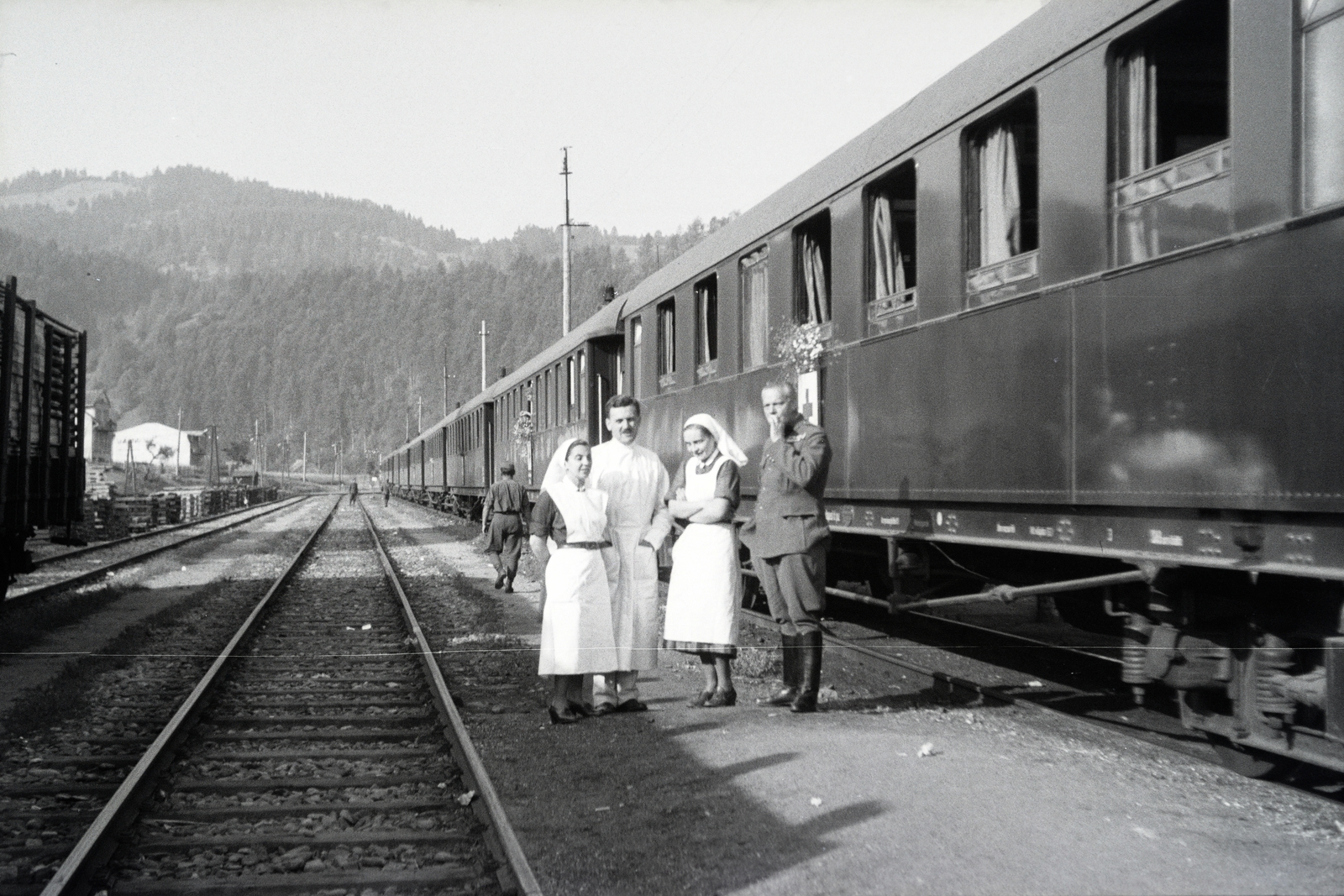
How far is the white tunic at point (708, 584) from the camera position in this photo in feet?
23.4

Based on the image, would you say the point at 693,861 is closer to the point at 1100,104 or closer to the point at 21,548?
the point at 1100,104

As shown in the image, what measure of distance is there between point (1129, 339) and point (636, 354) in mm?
9292

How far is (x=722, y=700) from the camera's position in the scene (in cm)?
739

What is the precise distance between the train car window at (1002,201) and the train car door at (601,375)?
9252 mm

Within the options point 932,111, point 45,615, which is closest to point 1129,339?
point 932,111

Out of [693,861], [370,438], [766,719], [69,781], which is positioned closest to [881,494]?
[766,719]

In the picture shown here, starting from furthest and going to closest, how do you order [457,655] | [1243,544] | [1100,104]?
1. [457,655]
2. [1100,104]
3. [1243,544]

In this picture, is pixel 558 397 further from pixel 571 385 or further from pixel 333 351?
pixel 333 351

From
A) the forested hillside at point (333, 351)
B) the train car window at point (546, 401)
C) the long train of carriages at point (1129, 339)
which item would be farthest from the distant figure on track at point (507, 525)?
the forested hillside at point (333, 351)

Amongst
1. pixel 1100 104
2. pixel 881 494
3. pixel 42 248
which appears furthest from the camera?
pixel 42 248

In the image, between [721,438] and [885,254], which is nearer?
[721,438]

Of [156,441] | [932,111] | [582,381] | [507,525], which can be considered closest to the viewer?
[932,111]

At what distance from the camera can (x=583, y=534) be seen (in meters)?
6.87

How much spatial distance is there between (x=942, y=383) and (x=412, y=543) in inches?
820
